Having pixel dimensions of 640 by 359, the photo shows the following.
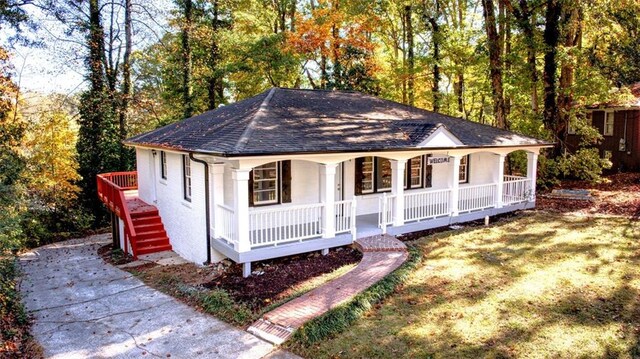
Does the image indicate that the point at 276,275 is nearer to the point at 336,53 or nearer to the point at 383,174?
the point at 383,174

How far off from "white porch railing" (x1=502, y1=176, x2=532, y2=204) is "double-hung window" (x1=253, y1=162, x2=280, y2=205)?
27.4 ft

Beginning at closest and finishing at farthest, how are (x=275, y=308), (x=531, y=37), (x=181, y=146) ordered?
(x=275, y=308) < (x=181, y=146) < (x=531, y=37)

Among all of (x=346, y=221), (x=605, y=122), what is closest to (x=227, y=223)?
(x=346, y=221)

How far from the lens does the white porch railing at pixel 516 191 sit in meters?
14.9

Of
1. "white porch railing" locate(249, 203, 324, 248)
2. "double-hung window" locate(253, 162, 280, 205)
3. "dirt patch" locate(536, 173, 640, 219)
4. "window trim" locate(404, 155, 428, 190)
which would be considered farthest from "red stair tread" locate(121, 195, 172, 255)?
"dirt patch" locate(536, 173, 640, 219)

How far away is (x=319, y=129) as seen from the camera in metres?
11.4

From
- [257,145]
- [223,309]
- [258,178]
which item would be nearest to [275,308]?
[223,309]

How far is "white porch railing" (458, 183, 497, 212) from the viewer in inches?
535

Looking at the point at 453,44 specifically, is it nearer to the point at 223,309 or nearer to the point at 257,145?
the point at 257,145

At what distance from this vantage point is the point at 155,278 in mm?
10602

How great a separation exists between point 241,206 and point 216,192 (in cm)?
136

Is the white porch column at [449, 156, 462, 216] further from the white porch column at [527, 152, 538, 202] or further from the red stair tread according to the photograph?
the red stair tread

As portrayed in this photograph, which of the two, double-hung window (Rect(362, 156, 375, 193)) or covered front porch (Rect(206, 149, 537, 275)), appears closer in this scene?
covered front porch (Rect(206, 149, 537, 275))

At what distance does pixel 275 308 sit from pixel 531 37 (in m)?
17.9
